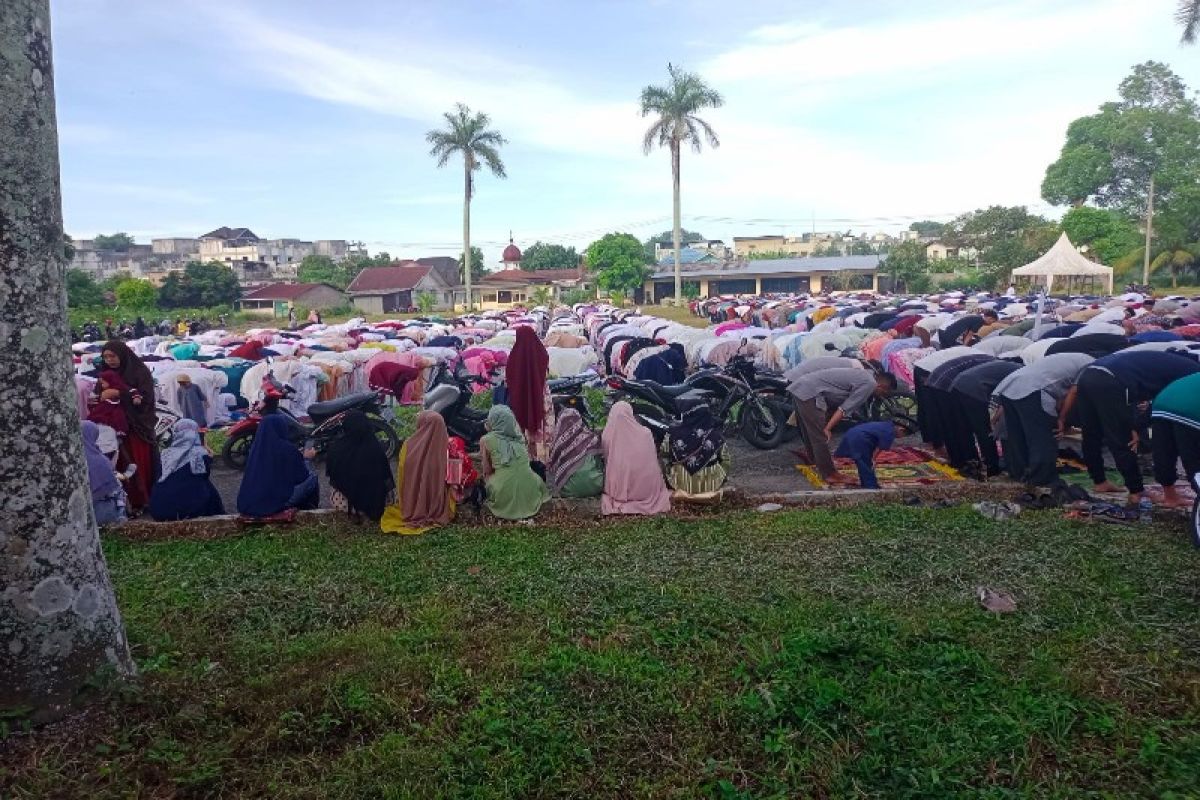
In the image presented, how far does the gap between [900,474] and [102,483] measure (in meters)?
7.00

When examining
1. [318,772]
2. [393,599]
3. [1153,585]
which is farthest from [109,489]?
[1153,585]

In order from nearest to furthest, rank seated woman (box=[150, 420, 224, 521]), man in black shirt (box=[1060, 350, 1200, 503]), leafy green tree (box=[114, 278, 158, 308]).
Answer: man in black shirt (box=[1060, 350, 1200, 503]) < seated woman (box=[150, 420, 224, 521]) < leafy green tree (box=[114, 278, 158, 308])

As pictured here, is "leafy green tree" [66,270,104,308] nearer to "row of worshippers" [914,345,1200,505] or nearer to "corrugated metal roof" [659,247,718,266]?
"corrugated metal roof" [659,247,718,266]

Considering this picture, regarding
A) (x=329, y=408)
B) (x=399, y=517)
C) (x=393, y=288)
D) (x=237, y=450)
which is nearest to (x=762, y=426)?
(x=399, y=517)

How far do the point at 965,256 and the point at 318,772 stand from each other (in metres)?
57.1

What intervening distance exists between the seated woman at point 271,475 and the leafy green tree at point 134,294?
42301 millimetres

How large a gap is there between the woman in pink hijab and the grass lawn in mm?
1100

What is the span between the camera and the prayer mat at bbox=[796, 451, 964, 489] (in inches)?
304

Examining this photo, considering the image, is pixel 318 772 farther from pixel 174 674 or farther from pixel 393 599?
pixel 393 599

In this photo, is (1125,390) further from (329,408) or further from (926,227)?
(926,227)

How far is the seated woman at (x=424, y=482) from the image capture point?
665 centimetres

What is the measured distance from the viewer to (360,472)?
6711 millimetres

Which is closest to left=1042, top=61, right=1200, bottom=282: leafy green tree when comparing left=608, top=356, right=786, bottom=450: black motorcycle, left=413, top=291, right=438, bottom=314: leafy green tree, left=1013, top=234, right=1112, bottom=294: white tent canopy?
left=1013, top=234, right=1112, bottom=294: white tent canopy

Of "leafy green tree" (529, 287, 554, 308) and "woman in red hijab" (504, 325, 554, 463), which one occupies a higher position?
"leafy green tree" (529, 287, 554, 308)
